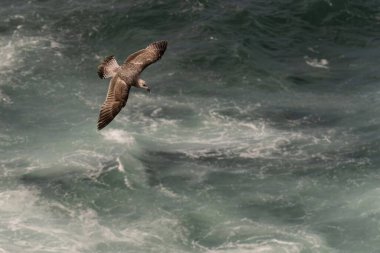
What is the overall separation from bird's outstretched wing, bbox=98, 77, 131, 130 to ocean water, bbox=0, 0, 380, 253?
11339mm

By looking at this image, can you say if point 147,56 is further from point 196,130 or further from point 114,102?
point 196,130

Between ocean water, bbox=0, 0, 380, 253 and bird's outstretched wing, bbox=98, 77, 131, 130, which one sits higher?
bird's outstretched wing, bbox=98, 77, 131, 130

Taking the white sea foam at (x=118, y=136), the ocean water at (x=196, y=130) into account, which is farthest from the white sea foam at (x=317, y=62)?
the white sea foam at (x=118, y=136)

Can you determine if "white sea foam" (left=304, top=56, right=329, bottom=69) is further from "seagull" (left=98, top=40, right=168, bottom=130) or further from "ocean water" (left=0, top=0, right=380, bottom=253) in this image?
→ "seagull" (left=98, top=40, right=168, bottom=130)

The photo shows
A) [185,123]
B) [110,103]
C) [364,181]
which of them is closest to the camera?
[110,103]

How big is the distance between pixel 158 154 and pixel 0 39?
14.6m

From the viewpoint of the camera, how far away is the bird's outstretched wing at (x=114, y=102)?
23600mm

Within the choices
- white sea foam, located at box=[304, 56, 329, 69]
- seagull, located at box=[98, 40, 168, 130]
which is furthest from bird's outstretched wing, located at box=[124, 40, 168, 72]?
white sea foam, located at box=[304, 56, 329, 69]

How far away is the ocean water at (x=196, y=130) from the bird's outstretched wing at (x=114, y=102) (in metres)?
11.3

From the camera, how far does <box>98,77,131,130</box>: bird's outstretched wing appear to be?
2360 centimetres

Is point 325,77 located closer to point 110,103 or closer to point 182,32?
point 182,32

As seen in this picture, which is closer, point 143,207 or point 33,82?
point 143,207

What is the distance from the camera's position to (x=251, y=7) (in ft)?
180

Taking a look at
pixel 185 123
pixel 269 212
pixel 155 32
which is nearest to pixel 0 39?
pixel 155 32
